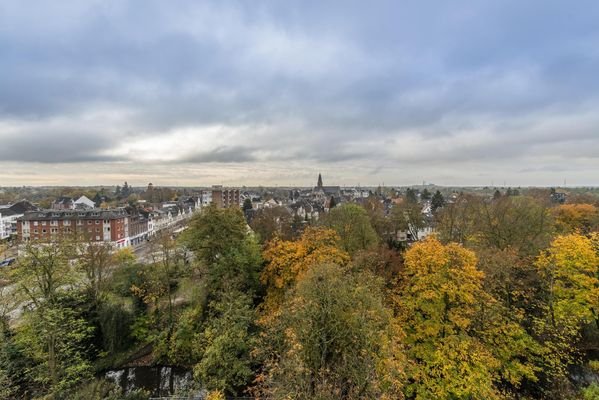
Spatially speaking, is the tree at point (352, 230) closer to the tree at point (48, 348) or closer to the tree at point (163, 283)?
the tree at point (163, 283)

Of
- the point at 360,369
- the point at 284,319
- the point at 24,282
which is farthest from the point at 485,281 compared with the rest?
the point at 24,282

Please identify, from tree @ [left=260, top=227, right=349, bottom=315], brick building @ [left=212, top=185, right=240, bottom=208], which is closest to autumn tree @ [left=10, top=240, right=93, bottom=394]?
tree @ [left=260, top=227, right=349, bottom=315]

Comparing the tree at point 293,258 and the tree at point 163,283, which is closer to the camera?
the tree at point 293,258

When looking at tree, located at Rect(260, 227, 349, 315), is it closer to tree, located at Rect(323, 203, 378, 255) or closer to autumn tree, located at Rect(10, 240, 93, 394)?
tree, located at Rect(323, 203, 378, 255)

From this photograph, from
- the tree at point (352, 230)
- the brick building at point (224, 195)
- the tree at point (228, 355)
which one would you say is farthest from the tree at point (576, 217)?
the brick building at point (224, 195)

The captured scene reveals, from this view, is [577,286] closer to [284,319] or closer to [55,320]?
[284,319]

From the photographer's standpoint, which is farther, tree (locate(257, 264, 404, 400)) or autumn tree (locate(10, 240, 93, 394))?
autumn tree (locate(10, 240, 93, 394))
